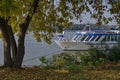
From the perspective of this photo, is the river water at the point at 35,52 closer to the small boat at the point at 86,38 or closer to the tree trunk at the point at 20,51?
the small boat at the point at 86,38

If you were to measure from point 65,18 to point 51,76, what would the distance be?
131 inches

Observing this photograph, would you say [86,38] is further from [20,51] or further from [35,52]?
[20,51]

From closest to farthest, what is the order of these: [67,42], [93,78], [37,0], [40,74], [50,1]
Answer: [93,78]
[40,74]
[37,0]
[50,1]
[67,42]

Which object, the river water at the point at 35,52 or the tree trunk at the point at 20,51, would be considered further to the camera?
the river water at the point at 35,52

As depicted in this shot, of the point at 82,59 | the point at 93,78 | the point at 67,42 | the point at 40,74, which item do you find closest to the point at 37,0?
the point at 40,74

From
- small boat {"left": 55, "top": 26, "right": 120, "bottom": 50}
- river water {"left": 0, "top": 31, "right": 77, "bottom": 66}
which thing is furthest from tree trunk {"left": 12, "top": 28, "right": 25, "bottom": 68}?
small boat {"left": 55, "top": 26, "right": 120, "bottom": 50}

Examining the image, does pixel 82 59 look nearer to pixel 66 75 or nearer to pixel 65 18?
pixel 65 18

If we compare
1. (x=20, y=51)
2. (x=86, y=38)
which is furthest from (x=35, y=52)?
(x=20, y=51)

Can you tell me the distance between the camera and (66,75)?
11.1 meters

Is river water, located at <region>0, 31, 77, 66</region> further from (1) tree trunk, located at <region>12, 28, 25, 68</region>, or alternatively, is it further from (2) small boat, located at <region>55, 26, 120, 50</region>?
(1) tree trunk, located at <region>12, 28, 25, 68</region>

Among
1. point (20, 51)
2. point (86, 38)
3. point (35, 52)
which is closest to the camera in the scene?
point (20, 51)

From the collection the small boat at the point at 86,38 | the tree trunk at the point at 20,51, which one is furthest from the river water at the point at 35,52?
the tree trunk at the point at 20,51

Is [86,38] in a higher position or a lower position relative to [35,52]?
lower

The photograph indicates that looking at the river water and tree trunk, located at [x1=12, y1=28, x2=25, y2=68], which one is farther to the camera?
Answer: the river water
